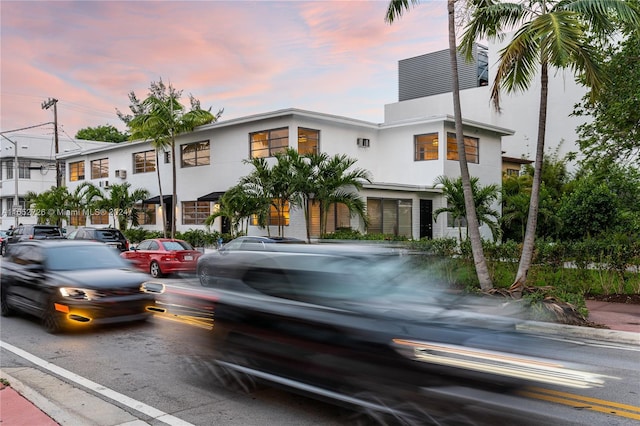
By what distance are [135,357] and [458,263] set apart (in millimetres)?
9826

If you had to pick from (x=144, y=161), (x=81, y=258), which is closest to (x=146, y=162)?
(x=144, y=161)

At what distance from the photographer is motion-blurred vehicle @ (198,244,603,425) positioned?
4.42 metres

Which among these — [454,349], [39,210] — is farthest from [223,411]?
[39,210]

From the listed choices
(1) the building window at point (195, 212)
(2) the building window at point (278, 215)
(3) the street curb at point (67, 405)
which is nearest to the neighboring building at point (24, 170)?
(1) the building window at point (195, 212)

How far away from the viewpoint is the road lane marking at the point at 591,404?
550 centimetres

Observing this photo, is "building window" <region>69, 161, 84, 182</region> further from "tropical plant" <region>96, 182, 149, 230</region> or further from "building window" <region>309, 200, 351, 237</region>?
"building window" <region>309, 200, 351, 237</region>

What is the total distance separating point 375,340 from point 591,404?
9.60 feet

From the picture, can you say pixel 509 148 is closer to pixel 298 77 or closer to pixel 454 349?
pixel 298 77

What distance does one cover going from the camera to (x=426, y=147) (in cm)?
2750

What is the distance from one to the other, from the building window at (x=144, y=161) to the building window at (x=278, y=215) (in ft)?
38.0

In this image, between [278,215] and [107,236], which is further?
[278,215]

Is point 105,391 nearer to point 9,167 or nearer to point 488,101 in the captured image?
point 488,101

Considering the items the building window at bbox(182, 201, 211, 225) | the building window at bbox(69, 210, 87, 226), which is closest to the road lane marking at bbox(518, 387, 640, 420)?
the building window at bbox(182, 201, 211, 225)

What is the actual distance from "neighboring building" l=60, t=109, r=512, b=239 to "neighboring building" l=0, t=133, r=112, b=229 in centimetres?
2688
